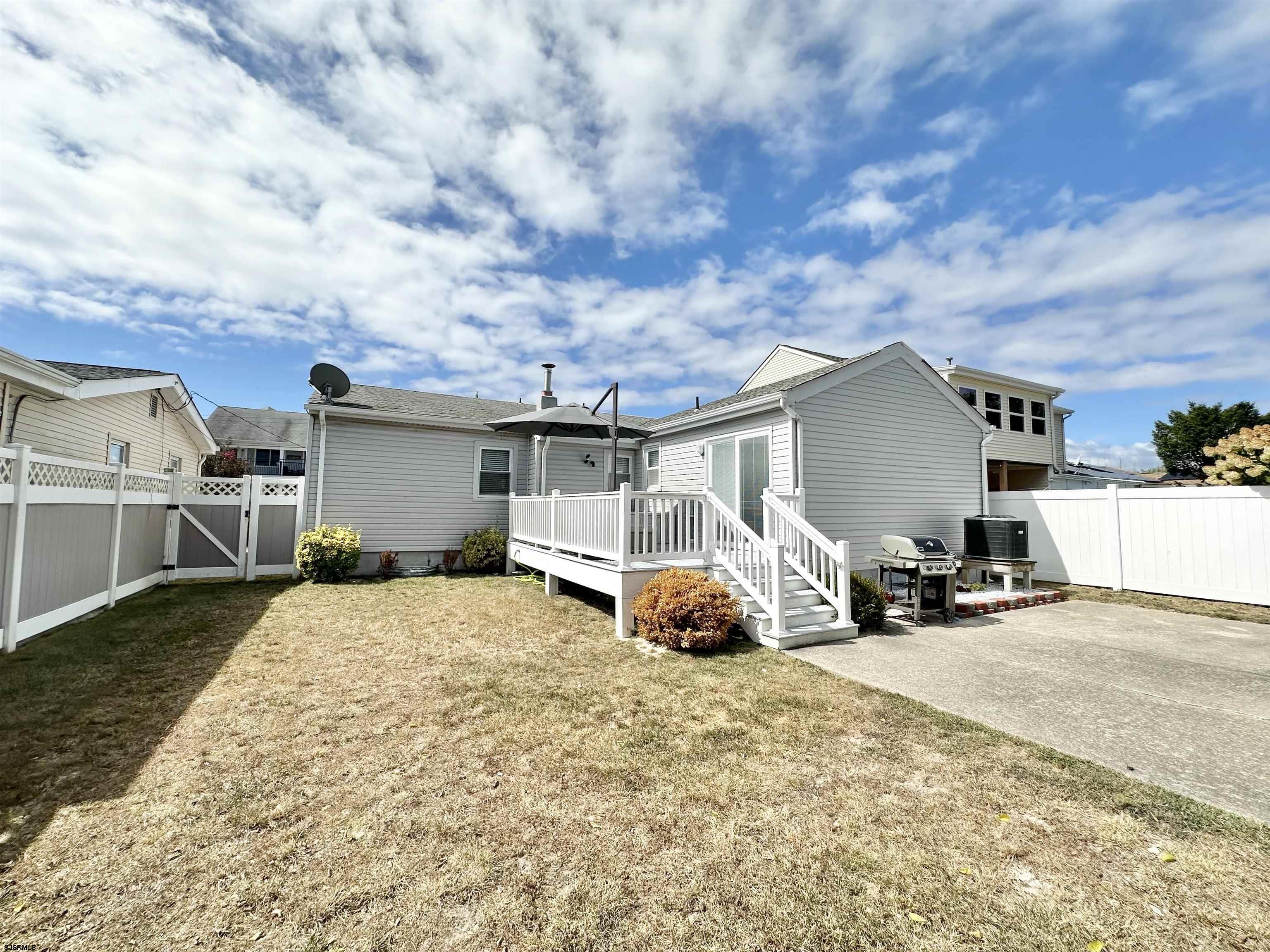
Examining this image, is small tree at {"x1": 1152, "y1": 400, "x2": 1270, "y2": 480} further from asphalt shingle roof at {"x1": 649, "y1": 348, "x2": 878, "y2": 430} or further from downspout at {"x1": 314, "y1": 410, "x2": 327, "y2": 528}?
downspout at {"x1": 314, "y1": 410, "x2": 327, "y2": 528}

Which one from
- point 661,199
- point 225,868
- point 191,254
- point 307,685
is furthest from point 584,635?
point 191,254

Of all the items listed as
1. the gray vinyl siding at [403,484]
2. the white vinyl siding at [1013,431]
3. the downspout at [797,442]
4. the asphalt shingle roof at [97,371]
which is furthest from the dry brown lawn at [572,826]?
the white vinyl siding at [1013,431]

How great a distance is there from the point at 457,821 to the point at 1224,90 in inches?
521

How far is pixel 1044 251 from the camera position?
36.1 ft

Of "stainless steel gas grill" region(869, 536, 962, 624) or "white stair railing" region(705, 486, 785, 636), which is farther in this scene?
"stainless steel gas grill" region(869, 536, 962, 624)

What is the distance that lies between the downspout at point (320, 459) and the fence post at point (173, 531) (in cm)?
222

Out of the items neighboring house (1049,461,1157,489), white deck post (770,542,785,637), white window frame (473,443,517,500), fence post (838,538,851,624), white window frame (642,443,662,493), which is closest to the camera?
white deck post (770,542,785,637)

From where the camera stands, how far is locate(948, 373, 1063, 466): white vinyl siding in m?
16.5

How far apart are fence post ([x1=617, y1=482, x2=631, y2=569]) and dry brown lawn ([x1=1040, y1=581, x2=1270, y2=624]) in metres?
8.27

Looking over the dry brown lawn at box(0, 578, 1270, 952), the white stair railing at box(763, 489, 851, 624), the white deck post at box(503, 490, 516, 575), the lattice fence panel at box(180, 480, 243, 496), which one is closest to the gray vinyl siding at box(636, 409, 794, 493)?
the white stair railing at box(763, 489, 851, 624)

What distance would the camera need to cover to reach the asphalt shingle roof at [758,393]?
855 centimetres

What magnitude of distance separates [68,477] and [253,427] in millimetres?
26575

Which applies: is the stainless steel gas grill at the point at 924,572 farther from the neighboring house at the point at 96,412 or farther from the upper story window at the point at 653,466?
the neighboring house at the point at 96,412

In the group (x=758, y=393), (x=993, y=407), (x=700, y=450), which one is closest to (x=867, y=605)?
(x=758, y=393)
